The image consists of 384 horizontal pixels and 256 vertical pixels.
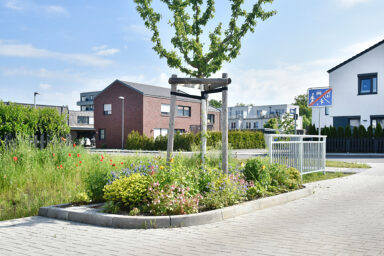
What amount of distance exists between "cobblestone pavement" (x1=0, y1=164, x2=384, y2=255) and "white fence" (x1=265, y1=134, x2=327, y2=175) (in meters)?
2.37

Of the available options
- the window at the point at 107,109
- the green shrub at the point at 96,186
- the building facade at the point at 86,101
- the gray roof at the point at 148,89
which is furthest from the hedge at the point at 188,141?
the building facade at the point at 86,101

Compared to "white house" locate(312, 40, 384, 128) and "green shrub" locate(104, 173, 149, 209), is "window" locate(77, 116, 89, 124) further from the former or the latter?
"green shrub" locate(104, 173, 149, 209)

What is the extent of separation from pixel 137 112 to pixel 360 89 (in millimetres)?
22326

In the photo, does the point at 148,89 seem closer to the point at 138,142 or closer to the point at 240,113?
the point at 138,142

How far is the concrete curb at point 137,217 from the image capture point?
5.54 m

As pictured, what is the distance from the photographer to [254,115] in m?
82.4

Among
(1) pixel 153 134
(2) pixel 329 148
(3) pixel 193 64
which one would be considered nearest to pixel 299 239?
(3) pixel 193 64

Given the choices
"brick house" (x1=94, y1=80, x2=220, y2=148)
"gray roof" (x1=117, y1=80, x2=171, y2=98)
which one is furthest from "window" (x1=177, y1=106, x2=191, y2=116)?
"gray roof" (x1=117, y1=80, x2=171, y2=98)

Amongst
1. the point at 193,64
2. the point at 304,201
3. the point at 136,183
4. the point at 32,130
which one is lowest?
the point at 304,201

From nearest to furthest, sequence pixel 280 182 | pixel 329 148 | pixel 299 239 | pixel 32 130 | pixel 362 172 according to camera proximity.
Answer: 1. pixel 299 239
2. pixel 280 182
3. pixel 32 130
4. pixel 362 172
5. pixel 329 148

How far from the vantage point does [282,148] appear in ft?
31.1

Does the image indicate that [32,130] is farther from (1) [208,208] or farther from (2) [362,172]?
(2) [362,172]

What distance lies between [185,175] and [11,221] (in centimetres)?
317

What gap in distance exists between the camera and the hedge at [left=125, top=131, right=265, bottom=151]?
30.6 m
